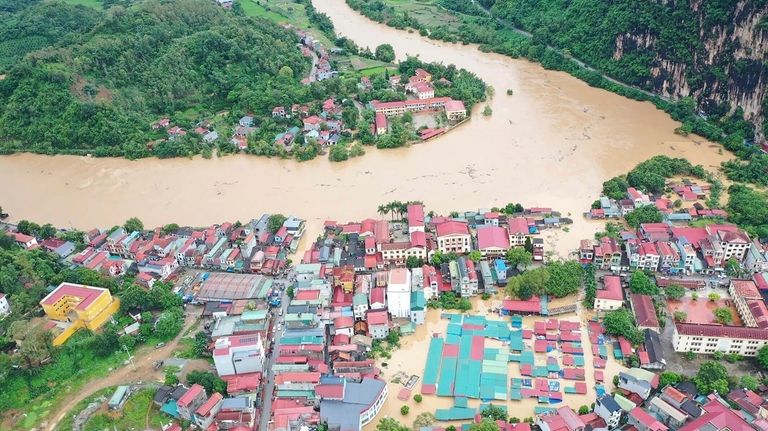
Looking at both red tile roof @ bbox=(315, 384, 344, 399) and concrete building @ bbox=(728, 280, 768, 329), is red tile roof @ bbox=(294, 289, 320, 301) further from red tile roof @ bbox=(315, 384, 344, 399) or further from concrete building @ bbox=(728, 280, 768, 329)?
concrete building @ bbox=(728, 280, 768, 329)

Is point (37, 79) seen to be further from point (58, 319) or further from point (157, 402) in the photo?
point (157, 402)

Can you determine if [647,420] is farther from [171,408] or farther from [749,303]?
[171,408]

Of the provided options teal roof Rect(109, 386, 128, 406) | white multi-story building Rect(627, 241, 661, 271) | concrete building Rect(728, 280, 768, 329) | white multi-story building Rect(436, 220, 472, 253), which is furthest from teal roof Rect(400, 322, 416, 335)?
concrete building Rect(728, 280, 768, 329)

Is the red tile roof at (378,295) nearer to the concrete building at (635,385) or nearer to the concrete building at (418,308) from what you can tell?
the concrete building at (418,308)

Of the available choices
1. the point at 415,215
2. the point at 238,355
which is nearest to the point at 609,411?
the point at 238,355

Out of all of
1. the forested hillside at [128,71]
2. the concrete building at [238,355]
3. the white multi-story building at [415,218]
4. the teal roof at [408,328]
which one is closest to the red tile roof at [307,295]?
the concrete building at [238,355]
